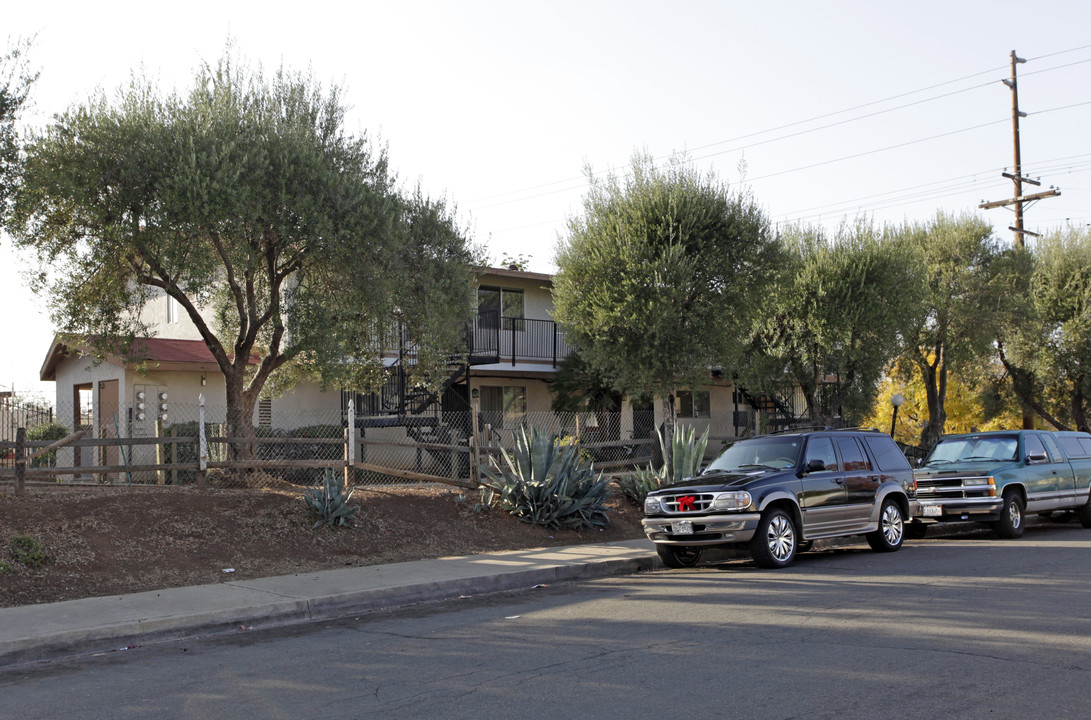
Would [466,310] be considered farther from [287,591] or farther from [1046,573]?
[1046,573]

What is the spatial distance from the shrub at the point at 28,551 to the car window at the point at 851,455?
9.95 m

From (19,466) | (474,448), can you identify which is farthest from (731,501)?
(19,466)

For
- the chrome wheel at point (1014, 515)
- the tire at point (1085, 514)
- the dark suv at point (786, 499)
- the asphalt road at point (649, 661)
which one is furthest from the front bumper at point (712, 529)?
the tire at point (1085, 514)

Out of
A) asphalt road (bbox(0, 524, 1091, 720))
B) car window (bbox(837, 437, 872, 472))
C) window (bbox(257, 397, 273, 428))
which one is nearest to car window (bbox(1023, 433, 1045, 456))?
car window (bbox(837, 437, 872, 472))

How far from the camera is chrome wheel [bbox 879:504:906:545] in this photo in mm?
12942

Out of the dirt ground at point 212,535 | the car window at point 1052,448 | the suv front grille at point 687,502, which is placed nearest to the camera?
the dirt ground at point 212,535

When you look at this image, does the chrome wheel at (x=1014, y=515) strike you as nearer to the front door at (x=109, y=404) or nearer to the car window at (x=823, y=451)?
the car window at (x=823, y=451)

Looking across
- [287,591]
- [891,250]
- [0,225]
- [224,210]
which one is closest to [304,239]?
[224,210]

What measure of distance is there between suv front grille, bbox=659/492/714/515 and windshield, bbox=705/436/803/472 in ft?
3.50

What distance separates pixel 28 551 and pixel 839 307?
1933 centimetres

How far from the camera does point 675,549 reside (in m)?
12.0

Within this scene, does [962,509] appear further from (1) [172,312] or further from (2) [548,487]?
(1) [172,312]

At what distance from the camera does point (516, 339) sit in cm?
2789

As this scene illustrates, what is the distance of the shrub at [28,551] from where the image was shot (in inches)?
384
